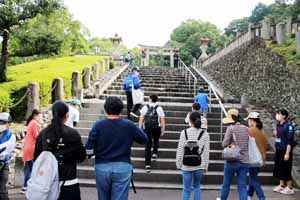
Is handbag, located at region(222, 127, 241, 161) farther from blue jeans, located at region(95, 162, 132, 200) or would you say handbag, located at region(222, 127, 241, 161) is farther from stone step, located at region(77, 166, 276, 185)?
stone step, located at region(77, 166, 276, 185)

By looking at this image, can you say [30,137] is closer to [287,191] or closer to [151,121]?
[151,121]

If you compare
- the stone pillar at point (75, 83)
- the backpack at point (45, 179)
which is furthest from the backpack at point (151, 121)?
the stone pillar at point (75, 83)

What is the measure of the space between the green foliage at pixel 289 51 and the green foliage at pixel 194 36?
29.8m

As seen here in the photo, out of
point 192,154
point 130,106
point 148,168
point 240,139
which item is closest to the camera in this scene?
point 192,154

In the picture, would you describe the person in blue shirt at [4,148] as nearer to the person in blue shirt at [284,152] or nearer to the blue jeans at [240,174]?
the blue jeans at [240,174]

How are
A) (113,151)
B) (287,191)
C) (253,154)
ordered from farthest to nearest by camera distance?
(287,191)
(253,154)
(113,151)

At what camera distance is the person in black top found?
374cm

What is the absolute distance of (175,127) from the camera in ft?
34.6

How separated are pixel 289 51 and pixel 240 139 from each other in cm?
832

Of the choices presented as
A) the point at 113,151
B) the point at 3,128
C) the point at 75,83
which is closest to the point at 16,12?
the point at 75,83

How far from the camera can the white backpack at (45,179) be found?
3609 mm

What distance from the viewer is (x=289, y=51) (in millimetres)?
13000

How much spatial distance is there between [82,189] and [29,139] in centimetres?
150

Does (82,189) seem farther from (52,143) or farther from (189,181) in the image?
Result: (52,143)
